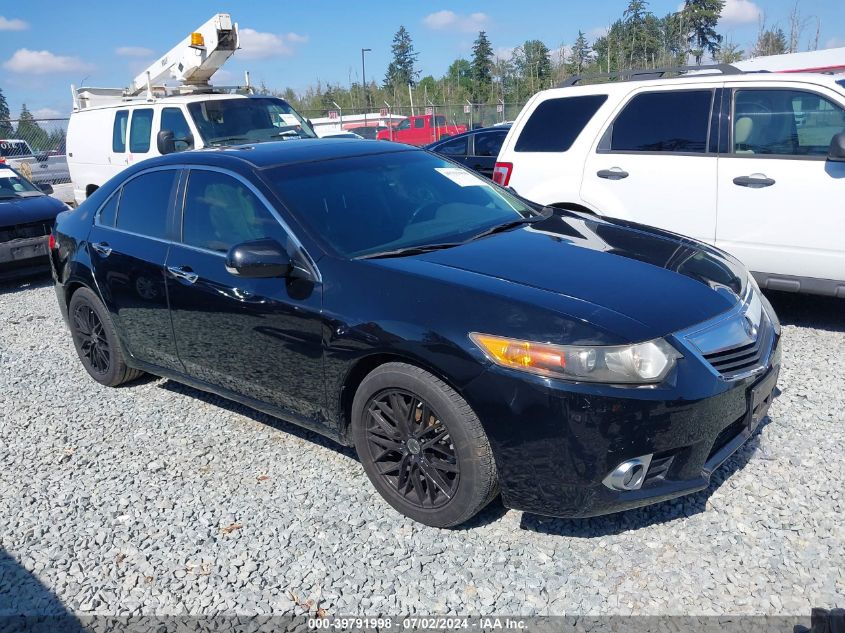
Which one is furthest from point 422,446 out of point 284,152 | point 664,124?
point 664,124

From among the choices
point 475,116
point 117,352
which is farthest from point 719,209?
point 475,116

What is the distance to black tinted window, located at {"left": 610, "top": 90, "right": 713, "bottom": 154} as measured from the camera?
5723 mm

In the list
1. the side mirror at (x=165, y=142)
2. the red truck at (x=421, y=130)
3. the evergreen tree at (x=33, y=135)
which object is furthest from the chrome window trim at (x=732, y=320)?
the red truck at (x=421, y=130)

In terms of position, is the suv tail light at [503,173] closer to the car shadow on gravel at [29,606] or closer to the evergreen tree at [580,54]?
the car shadow on gravel at [29,606]

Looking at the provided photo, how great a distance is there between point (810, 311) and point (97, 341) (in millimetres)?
5736

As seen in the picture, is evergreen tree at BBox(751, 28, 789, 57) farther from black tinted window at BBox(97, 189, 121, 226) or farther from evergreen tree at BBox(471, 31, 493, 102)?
evergreen tree at BBox(471, 31, 493, 102)

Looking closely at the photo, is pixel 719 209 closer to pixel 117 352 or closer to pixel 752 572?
pixel 752 572

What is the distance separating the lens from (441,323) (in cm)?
297

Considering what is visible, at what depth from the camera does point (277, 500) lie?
3.62 m

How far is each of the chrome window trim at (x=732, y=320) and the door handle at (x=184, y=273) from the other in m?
2.60

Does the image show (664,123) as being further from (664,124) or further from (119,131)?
(119,131)

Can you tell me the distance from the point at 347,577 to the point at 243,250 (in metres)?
1.57

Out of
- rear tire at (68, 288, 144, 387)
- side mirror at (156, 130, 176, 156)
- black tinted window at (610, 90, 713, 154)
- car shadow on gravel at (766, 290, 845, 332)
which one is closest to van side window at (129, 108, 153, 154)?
side mirror at (156, 130, 176, 156)

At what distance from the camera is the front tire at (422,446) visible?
294cm
